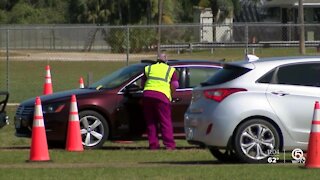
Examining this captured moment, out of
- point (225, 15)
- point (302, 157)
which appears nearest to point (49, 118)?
point (302, 157)

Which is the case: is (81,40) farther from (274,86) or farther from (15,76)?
(274,86)

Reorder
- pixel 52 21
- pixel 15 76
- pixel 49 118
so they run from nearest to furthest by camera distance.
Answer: pixel 49 118 < pixel 15 76 < pixel 52 21

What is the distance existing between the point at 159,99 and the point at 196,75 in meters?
1.35

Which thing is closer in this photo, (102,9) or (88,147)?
(88,147)

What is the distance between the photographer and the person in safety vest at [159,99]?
1537 centimetres

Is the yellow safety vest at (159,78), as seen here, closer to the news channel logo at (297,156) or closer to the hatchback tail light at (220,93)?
the hatchback tail light at (220,93)

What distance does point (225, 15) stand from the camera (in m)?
75.7

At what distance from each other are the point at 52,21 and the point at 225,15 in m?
20.2

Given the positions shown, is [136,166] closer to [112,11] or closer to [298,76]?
[298,76]

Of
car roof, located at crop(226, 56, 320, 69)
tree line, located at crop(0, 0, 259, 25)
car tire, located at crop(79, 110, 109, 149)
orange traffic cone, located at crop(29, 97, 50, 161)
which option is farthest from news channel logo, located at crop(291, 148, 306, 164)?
tree line, located at crop(0, 0, 259, 25)

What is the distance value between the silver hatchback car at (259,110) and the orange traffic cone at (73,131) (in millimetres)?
2649

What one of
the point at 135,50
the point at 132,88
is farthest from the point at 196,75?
the point at 135,50

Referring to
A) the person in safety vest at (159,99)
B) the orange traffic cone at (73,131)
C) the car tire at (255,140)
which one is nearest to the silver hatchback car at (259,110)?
the car tire at (255,140)

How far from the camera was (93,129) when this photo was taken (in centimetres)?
1580
